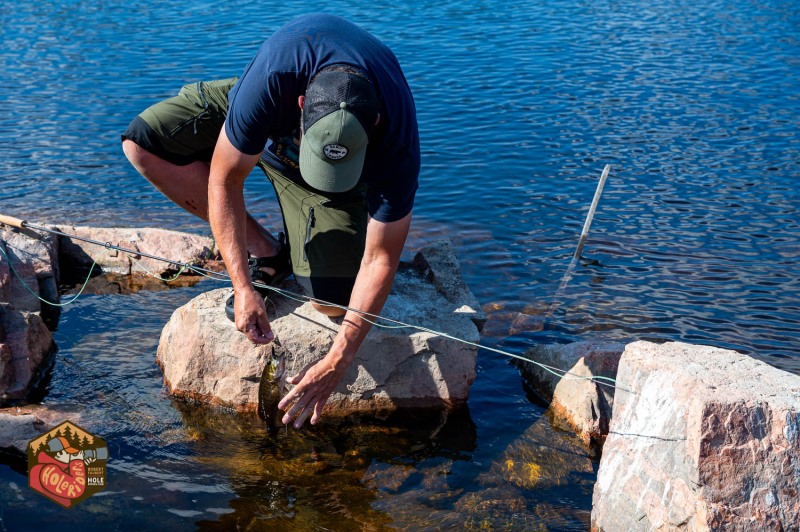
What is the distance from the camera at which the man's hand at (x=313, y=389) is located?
4.42 meters

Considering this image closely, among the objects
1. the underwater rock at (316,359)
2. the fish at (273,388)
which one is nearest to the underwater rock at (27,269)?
the underwater rock at (316,359)

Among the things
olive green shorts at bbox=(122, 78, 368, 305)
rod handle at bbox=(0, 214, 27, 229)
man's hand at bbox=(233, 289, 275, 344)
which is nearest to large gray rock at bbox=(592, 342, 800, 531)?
olive green shorts at bbox=(122, 78, 368, 305)

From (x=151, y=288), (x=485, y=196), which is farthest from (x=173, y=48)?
(x=151, y=288)

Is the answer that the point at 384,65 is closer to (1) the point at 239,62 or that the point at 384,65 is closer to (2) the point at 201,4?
(1) the point at 239,62

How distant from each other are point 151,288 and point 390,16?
10.8 m

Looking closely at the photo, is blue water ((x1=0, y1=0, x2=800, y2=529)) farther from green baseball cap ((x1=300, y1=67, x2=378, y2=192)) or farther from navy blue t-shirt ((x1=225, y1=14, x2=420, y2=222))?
green baseball cap ((x1=300, y1=67, x2=378, y2=192))

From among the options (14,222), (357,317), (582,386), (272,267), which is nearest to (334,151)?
(357,317)

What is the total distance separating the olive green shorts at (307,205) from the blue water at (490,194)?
39.1 inches

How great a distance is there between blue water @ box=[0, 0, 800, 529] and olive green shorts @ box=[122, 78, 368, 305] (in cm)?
99

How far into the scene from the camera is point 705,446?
373 centimetres

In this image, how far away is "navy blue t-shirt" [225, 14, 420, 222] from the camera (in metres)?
3.98

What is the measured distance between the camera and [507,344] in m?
6.25

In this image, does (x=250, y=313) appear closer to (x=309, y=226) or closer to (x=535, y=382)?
(x=309, y=226)

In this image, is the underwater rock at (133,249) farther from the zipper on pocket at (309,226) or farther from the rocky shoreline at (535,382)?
the zipper on pocket at (309,226)
